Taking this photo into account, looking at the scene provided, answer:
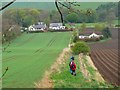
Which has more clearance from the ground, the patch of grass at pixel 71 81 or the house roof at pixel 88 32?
the patch of grass at pixel 71 81

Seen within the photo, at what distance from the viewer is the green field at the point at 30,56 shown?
620 inches

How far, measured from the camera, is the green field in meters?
15.7

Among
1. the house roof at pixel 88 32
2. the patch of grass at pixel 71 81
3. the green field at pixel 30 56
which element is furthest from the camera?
the house roof at pixel 88 32

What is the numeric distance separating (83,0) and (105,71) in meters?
19.3

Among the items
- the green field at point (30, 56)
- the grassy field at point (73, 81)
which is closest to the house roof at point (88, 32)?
the green field at point (30, 56)

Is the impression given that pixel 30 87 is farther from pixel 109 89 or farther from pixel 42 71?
pixel 42 71

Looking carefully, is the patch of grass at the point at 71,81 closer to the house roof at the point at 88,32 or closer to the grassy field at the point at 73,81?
the grassy field at the point at 73,81

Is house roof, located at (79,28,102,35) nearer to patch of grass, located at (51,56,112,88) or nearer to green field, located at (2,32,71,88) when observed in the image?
green field, located at (2,32,71,88)

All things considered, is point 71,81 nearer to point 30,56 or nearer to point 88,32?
point 30,56

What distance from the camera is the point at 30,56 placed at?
3019 cm

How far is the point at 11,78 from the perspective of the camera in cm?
Answer: 1603

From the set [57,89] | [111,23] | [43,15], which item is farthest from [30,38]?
[57,89]

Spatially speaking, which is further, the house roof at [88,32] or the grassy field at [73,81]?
the house roof at [88,32]

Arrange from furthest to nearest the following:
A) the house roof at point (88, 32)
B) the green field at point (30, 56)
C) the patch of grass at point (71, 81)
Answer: the house roof at point (88, 32) < the green field at point (30, 56) < the patch of grass at point (71, 81)
